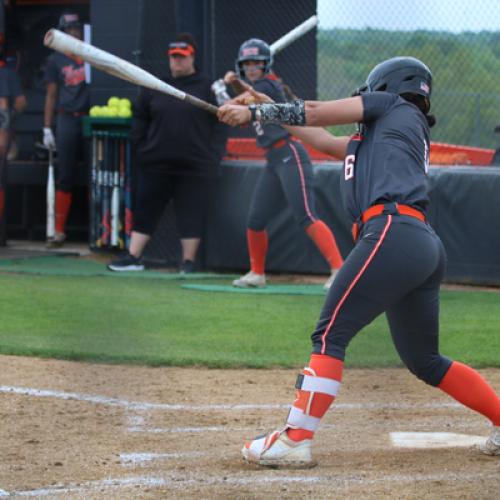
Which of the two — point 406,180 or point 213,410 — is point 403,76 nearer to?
point 406,180

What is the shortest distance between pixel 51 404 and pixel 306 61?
6850 millimetres

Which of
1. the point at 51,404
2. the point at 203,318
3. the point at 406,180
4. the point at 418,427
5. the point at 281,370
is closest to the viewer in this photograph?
the point at 406,180

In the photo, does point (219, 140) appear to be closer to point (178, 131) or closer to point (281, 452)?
point (178, 131)

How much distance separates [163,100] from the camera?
32.2ft

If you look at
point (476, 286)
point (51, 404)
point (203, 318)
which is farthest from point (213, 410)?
point (476, 286)

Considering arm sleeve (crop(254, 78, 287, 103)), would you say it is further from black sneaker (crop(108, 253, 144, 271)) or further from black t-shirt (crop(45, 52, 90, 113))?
black t-shirt (crop(45, 52, 90, 113))

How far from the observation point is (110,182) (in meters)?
11.0

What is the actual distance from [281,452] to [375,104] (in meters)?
1.30

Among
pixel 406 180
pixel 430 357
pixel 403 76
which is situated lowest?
pixel 430 357

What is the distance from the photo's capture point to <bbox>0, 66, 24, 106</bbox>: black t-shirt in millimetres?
11445

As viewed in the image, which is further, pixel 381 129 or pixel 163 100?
pixel 163 100

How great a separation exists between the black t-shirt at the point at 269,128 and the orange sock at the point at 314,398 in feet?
15.1

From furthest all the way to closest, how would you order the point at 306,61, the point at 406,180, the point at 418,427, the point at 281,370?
the point at 306,61, the point at 281,370, the point at 418,427, the point at 406,180

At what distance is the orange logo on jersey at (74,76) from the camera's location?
11.5 m
